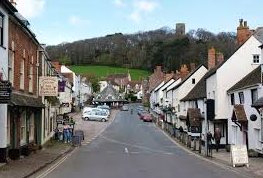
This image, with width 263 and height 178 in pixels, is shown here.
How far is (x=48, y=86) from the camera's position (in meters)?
32.2

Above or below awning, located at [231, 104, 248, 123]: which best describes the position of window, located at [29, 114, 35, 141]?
below

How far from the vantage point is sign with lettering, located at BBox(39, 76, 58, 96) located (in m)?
32.1

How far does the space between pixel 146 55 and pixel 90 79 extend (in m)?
25.7

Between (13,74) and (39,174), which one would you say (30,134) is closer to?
(13,74)

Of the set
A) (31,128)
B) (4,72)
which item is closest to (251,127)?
(31,128)

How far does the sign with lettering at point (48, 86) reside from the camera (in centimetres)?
3212

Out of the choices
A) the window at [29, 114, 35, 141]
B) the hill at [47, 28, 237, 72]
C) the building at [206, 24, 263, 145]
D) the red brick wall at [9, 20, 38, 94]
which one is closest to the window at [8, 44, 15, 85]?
the red brick wall at [9, 20, 38, 94]

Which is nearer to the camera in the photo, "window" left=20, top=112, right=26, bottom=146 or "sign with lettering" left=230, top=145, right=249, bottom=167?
"sign with lettering" left=230, top=145, right=249, bottom=167

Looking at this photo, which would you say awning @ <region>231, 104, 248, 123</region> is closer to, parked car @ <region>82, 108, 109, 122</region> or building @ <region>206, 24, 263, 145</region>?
building @ <region>206, 24, 263, 145</region>

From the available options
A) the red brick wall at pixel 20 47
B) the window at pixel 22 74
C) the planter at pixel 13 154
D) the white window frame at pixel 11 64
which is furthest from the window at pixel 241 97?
the white window frame at pixel 11 64

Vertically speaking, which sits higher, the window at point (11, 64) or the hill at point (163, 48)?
the hill at point (163, 48)

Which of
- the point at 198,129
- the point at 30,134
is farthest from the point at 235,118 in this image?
the point at 30,134

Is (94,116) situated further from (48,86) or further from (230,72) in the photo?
(48,86)

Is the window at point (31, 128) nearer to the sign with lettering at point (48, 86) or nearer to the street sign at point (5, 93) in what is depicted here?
the sign with lettering at point (48, 86)
